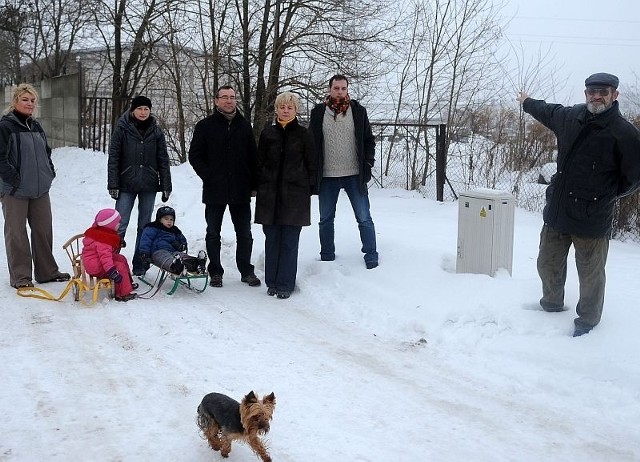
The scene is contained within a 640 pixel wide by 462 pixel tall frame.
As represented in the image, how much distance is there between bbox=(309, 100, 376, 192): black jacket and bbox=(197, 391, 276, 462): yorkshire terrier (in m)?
3.69

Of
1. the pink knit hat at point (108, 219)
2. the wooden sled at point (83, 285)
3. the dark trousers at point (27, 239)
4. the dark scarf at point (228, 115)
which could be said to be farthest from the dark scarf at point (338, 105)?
the dark trousers at point (27, 239)

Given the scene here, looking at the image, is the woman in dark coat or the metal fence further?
the metal fence

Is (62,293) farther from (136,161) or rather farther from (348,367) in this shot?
(348,367)

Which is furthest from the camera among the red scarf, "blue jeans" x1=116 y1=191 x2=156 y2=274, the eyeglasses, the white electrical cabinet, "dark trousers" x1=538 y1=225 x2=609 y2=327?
"blue jeans" x1=116 y1=191 x2=156 y2=274

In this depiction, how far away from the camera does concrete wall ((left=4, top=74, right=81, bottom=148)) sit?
724 inches

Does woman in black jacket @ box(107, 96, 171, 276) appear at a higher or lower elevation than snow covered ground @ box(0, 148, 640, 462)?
higher

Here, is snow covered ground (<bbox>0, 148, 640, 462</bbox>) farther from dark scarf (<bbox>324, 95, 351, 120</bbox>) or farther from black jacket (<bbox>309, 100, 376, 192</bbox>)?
dark scarf (<bbox>324, 95, 351, 120</bbox>)

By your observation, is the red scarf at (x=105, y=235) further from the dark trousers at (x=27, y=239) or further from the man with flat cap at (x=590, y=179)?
the man with flat cap at (x=590, y=179)

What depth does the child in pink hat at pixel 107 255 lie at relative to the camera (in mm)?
6266

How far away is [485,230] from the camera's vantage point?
6.02 m

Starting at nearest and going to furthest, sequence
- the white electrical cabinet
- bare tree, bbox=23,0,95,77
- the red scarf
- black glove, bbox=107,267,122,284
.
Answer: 1. the white electrical cabinet
2. black glove, bbox=107,267,122,284
3. the red scarf
4. bare tree, bbox=23,0,95,77

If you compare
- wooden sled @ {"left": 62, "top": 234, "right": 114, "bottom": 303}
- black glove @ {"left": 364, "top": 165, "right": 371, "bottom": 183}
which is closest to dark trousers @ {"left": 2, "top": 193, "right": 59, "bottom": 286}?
wooden sled @ {"left": 62, "top": 234, "right": 114, "bottom": 303}

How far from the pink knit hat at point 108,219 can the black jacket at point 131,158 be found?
23.6 inches

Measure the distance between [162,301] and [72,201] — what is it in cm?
712
